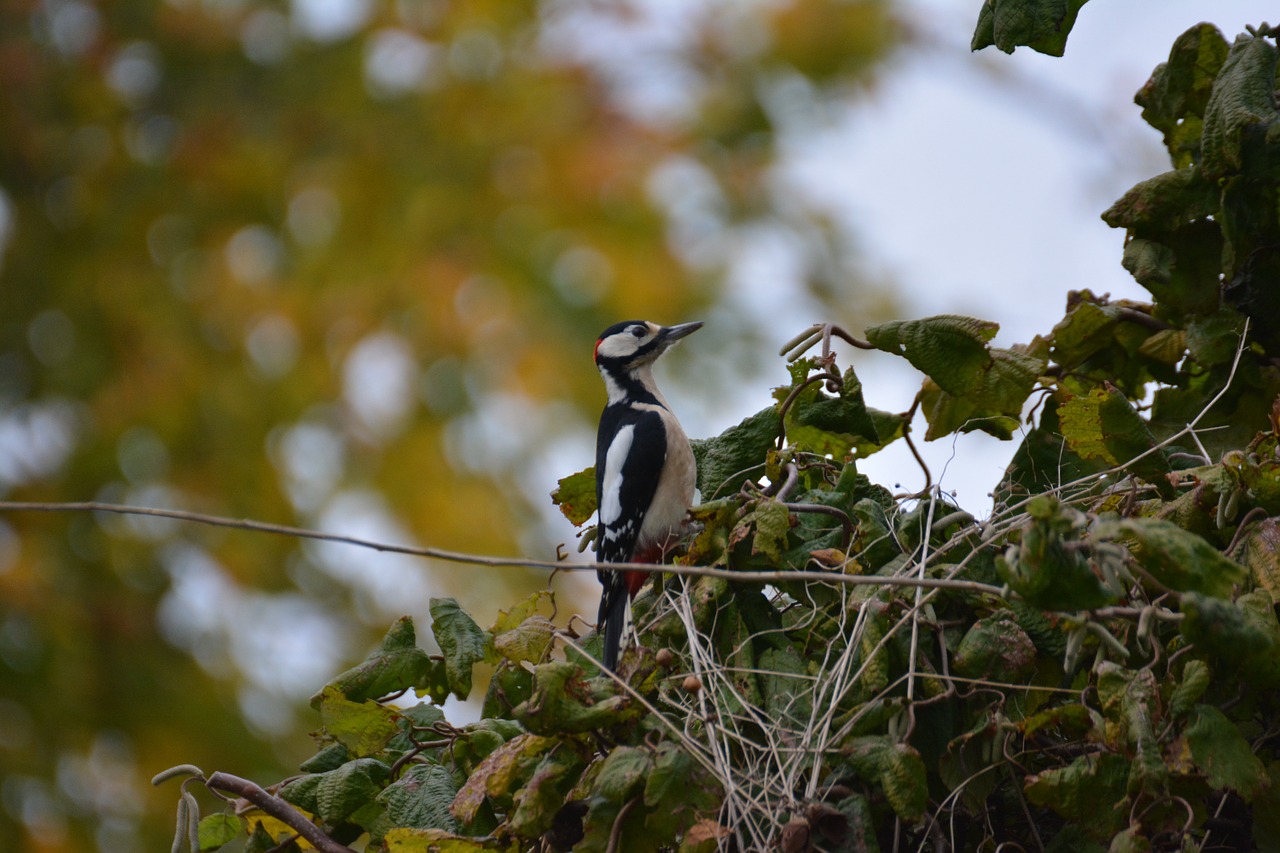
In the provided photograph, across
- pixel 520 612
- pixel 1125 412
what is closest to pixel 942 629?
pixel 1125 412

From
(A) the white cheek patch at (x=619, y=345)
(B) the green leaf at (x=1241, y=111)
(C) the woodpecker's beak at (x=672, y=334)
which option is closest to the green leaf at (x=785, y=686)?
(B) the green leaf at (x=1241, y=111)

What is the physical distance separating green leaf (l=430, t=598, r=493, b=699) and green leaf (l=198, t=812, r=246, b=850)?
17.5 inches

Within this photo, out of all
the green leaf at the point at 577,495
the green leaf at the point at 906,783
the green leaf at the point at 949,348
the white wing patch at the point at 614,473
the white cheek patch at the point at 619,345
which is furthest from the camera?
the white cheek patch at the point at 619,345

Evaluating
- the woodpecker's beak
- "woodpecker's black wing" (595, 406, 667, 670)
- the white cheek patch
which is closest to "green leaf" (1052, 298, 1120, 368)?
"woodpecker's black wing" (595, 406, 667, 670)

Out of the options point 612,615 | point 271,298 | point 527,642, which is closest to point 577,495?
point 612,615

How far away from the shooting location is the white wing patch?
11.3ft

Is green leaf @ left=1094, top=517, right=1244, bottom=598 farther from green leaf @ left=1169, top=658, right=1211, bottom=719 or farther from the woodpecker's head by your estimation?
the woodpecker's head

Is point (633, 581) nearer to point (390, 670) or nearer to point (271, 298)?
point (390, 670)

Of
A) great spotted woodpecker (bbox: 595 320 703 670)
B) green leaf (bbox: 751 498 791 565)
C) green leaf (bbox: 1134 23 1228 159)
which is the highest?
great spotted woodpecker (bbox: 595 320 703 670)

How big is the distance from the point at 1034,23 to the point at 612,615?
4.68 feet

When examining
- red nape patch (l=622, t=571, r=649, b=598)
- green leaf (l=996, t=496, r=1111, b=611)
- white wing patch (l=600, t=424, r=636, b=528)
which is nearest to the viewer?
green leaf (l=996, t=496, r=1111, b=611)

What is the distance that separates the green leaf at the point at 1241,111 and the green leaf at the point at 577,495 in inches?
49.6

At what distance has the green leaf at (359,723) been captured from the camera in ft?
6.80

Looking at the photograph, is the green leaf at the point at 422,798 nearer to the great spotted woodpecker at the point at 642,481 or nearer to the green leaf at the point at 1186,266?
the great spotted woodpecker at the point at 642,481
